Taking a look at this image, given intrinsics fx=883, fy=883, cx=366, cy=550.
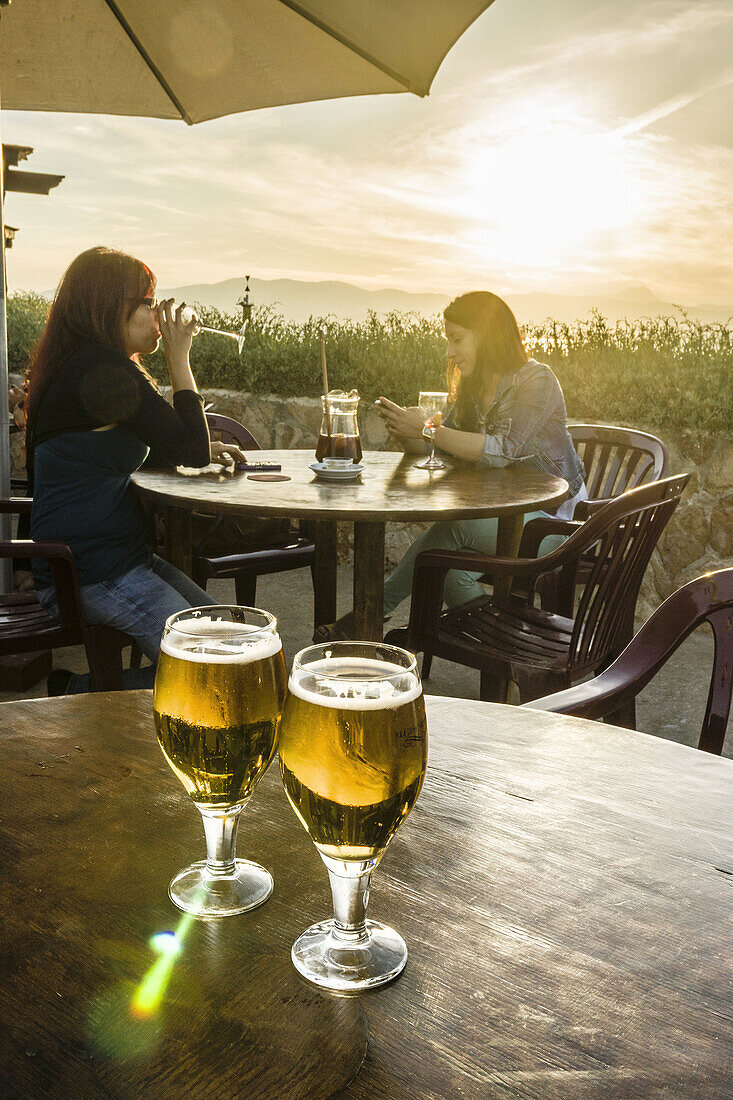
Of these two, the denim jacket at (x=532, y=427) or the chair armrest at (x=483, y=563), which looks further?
the denim jacket at (x=532, y=427)

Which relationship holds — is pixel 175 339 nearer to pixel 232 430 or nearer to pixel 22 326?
pixel 232 430

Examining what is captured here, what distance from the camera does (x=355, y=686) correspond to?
0.54m

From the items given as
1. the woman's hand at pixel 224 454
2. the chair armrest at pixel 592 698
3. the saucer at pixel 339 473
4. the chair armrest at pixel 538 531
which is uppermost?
the woman's hand at pixel 224 454

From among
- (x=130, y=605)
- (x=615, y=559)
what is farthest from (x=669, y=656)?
(x=130, y=605)

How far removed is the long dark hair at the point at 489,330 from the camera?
351cm

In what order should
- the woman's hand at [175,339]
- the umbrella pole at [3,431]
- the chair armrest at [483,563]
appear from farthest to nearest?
the umbrella pole at [3,431]
the woman's hand at [175,339]
the chair armrest at [483,563]

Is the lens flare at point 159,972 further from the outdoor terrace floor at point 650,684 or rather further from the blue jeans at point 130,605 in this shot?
the outdoor terrace floor at point 650,684

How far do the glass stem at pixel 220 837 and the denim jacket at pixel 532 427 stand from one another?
267cm

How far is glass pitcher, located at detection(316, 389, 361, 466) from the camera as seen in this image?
2.89 meters

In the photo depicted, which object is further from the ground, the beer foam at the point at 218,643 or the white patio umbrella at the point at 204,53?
the white patio umbrella at the point at 204,53

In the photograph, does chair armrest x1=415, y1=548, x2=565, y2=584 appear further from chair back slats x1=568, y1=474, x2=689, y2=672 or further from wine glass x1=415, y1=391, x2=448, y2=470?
wine glass x1=415, y1=391, x2=448, y2=470

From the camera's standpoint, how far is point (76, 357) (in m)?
2.49

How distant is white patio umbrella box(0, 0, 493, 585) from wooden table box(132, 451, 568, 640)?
43.8 inches

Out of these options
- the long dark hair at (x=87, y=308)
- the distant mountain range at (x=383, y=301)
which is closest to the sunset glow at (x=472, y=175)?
the distant mountain range at (x=383, y=301)
